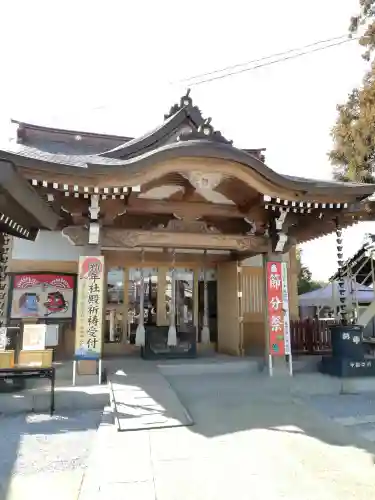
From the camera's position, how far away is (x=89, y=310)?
22.0 feet

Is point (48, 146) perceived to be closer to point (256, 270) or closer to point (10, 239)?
point (10, 239)

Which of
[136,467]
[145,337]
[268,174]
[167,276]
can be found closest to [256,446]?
[136,467]

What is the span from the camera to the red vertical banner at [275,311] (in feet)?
24.8

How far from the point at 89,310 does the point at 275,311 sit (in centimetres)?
377

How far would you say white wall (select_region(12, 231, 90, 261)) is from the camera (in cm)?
937

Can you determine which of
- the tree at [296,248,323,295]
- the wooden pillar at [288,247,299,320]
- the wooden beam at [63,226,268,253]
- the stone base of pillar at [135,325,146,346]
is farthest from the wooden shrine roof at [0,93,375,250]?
the tree at [296,248,323,295]

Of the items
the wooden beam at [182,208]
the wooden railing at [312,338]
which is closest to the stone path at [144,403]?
the wooden beam at [182,208]

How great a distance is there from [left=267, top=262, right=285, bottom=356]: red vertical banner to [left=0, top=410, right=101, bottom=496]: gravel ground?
3.73 metres

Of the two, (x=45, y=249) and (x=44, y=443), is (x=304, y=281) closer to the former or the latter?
(x=45, y=249)

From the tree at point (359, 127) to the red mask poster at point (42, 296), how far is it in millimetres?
8685

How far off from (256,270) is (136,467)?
7.67 meters

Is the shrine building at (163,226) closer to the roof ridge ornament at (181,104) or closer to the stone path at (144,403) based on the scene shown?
the roof ridge ornament at (181,104)

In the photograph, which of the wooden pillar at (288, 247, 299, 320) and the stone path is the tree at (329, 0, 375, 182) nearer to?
the wooden pillar at (288, 247, 299, 320)

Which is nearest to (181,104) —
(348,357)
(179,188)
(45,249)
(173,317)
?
(179,188)
